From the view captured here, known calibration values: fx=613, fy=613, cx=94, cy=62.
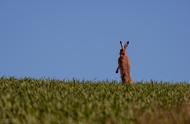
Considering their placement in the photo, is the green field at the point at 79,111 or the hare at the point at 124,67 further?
the hare at the point at 124,67

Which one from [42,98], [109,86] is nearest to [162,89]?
[109,86]

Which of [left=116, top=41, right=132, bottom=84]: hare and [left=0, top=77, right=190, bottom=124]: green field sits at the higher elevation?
[left=116, top=41, right=132, bottom=84]: hare

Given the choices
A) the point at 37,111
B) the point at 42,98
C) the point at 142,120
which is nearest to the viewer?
the point at 142,120

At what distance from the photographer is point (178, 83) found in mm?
24844

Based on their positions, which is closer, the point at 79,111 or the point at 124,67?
the point at 79,111

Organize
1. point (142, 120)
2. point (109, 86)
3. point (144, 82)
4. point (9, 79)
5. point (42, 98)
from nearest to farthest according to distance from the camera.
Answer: point (142, 120) < point (42, 98) < point (109, 86) < point (9, 79) < point (144, 82)

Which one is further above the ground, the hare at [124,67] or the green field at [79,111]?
the hare at [124,67]

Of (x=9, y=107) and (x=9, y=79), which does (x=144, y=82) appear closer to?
(x=9, y=79)

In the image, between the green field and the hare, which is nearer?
the green field

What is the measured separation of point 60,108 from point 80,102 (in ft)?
3.57

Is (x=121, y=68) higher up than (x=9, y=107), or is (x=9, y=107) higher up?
(x=121, y=68)

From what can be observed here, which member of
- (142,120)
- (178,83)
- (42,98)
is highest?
(178,83)

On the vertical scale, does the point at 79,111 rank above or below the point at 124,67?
below

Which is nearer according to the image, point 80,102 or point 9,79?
point 80,102
